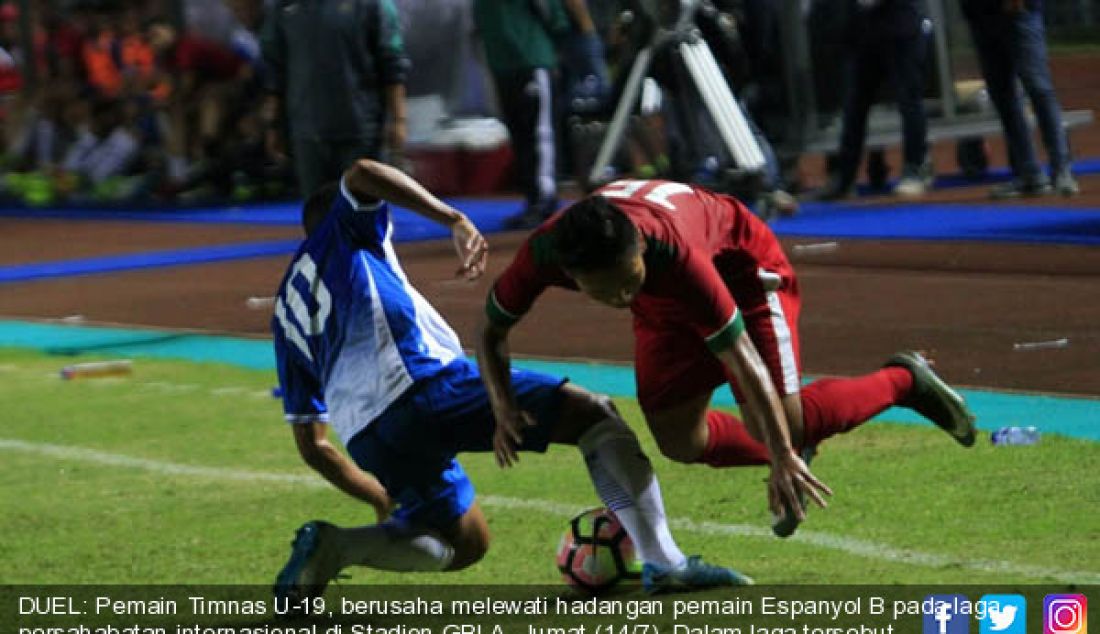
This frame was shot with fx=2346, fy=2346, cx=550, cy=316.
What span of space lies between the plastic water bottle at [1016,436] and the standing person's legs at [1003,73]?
28.1 ft

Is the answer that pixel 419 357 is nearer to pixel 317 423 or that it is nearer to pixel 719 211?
pixel 317 423

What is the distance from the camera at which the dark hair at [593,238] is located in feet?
21.1

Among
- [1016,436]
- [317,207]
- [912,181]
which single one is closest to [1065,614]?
[317,207]

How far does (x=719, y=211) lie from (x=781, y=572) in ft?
3.83

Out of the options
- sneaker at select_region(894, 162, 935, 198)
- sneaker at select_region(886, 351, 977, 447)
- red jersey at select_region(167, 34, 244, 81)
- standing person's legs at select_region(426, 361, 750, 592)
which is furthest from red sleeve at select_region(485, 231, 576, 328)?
red jersey at select_region(167, 34, 244, 81)

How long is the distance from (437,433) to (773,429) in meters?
1.05

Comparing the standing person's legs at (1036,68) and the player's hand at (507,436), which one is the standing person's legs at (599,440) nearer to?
the player's hand at (507,436)

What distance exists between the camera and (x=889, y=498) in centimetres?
841

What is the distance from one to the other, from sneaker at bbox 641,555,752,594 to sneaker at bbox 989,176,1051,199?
11.9 m

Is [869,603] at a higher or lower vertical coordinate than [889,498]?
higher

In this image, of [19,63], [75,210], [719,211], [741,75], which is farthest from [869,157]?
[719,211]

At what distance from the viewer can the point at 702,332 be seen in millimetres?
6758

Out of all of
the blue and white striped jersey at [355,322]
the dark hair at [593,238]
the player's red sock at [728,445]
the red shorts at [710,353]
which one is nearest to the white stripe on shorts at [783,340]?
the red shorts at [710,353]

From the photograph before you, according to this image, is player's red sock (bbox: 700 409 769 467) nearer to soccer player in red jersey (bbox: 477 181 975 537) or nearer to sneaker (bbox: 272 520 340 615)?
soccer player in red jersey (bbox: 477 181 975 537)
